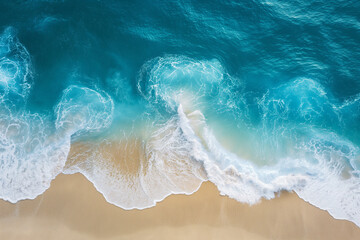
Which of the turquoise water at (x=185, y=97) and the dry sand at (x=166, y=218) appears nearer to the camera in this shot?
the dry sand at (x=166, y=218)

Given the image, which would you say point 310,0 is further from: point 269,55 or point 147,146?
point 147,146

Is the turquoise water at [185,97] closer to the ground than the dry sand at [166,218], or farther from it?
farther from it

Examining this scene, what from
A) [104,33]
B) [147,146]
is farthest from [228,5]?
[147,146]

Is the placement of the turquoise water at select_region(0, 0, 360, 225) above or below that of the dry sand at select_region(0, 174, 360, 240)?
above

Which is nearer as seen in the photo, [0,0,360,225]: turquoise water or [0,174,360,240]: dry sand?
[0,174,360,240]: dry sand
